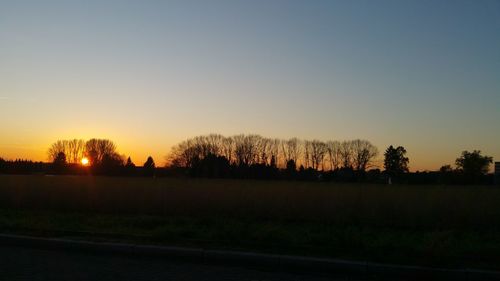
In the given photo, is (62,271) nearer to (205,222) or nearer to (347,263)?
(347,263)

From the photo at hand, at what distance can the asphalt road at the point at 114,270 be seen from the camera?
337 inches

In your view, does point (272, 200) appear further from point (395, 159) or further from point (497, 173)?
point (395, 159)

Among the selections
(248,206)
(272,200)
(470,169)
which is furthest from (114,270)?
(470,169)

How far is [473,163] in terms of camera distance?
9800 centimetres

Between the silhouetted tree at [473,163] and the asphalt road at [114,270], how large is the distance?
3490 inches

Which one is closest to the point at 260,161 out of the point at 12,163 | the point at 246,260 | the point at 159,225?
the point at 12,163

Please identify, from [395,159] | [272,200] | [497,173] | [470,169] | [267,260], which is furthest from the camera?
[395,159]

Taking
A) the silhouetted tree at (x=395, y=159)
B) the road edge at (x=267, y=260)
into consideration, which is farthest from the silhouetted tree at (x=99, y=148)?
the road edge at (x=267, y=260)

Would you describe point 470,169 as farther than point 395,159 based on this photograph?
No

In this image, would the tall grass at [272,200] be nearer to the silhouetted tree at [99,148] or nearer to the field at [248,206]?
the field at [248,206]

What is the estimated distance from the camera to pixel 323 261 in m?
9.55

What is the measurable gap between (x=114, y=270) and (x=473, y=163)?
321 ft

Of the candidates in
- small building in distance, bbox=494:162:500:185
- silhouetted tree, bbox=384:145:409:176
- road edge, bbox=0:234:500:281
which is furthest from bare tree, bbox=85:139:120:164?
road edge, bbox=0:234:500:281

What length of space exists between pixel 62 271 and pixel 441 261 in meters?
6.24
